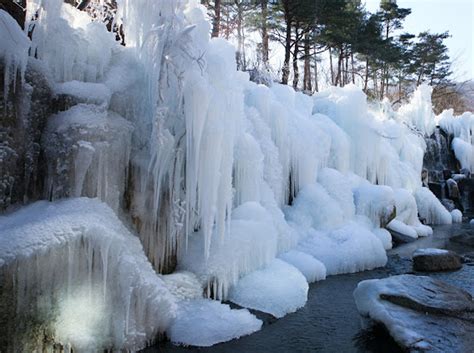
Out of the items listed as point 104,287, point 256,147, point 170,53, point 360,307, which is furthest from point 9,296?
point 256,147

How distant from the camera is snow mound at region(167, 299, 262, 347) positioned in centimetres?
420

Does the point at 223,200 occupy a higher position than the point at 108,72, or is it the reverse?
the point at 108,72

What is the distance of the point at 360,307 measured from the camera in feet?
15.8

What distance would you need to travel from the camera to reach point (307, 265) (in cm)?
666

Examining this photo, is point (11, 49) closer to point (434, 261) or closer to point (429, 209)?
point (434, 261)

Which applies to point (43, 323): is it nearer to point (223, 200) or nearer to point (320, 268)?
point (223, 200)

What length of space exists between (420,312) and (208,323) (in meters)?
2.45

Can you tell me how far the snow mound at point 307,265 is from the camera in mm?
6578

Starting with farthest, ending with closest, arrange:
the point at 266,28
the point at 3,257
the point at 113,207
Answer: the point at 266,28
the point at 113,207
the point at 3,257

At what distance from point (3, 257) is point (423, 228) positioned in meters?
11.6

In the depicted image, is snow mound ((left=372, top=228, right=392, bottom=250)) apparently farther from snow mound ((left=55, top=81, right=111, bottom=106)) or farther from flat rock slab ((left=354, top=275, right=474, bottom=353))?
snow mound ((left=55, top=81, right=111, bottom=106))

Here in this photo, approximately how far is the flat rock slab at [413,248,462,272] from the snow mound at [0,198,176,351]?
5473mm

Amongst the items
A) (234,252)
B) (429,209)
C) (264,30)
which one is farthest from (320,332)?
(264,30)

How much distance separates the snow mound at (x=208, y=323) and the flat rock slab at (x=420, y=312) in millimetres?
1431
